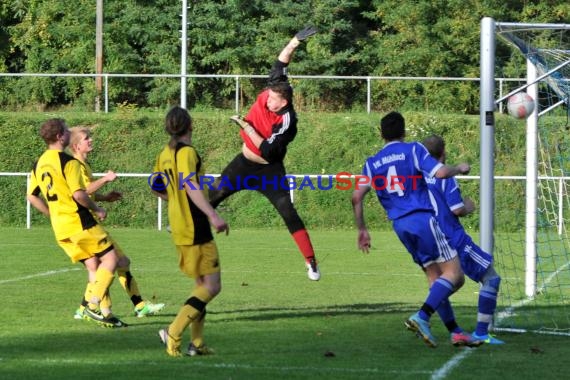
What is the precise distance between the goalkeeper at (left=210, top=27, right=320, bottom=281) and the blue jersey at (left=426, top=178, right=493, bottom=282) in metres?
1.69

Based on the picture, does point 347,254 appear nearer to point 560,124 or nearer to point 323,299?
point 560,124

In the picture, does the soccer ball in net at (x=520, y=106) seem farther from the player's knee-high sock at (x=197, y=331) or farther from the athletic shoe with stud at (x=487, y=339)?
the player's knee-high sock at (x=197, y=331)

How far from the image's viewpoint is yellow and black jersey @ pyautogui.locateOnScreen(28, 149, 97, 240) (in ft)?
31.3

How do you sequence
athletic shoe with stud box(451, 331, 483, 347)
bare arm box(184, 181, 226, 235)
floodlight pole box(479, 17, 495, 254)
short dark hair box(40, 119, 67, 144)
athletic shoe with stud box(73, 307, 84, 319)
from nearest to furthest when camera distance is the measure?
bare arm box(184, 181, 226, 235) → athletic shoe with stud box(451, 331, 483, 347) → floodlight pole box(479, 17, 495, 254) → short dark hair box(40, 119, 67, 144) → athletic shoe with stud box(73, 307, 84, 319)

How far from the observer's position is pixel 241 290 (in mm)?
12930

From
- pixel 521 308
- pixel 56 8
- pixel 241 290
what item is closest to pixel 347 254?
pixel 241 290

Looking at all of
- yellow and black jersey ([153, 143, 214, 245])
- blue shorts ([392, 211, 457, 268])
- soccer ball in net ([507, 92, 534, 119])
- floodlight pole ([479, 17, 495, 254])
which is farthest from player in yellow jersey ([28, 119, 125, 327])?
soccer ball in net ([507, 92, 534, 119])

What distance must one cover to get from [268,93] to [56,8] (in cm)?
3068

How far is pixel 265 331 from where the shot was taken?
947cm

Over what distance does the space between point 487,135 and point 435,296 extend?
1.73m

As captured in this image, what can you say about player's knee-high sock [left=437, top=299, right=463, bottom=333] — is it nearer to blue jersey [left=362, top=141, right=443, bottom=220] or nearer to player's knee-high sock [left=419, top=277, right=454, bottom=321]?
player's knee-high sock [left=419, top=277, right=454, bottom=321]

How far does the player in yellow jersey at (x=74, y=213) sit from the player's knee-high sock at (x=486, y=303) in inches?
125

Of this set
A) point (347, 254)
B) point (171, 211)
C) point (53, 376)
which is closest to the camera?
point (53, 376)

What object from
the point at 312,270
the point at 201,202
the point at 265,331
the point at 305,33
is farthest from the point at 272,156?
the point at 201,202
